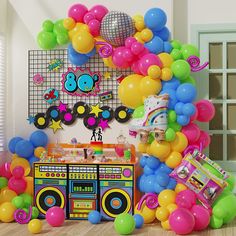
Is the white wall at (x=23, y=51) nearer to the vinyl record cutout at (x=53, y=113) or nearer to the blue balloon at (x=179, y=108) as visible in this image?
the vinyl record cutout at (x=53, y=113)

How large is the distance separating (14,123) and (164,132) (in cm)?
185

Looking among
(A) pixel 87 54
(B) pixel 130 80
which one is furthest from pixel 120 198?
(A) pixel 87 54

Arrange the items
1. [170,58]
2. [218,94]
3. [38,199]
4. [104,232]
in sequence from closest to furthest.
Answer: [104,232], [170,58], [38,199], [218,94]

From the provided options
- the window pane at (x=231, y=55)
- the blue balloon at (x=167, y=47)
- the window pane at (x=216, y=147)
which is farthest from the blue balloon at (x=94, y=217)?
the window pane at (x=231, y=55)

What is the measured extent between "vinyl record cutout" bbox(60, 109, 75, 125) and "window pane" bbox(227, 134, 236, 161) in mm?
1703

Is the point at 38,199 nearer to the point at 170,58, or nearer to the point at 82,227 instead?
the point at 82,227

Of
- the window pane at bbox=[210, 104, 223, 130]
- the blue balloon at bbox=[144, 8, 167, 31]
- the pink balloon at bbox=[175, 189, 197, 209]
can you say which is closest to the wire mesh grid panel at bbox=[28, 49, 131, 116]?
the blue balloon at bbox=[144, 8, 167, 31]

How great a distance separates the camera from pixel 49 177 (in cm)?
505

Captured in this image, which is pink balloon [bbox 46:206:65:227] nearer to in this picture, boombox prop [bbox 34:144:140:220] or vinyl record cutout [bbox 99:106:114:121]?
boombox prop [bbox 34:144:140:220]

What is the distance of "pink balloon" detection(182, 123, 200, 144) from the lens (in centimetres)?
471

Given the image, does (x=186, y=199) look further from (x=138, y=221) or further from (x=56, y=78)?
(x=56, y=78)

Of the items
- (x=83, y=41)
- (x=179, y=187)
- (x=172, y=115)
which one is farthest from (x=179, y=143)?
(x=83, y=41)

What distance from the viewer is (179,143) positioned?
4.66 metres

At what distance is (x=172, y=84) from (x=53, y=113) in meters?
1.45
